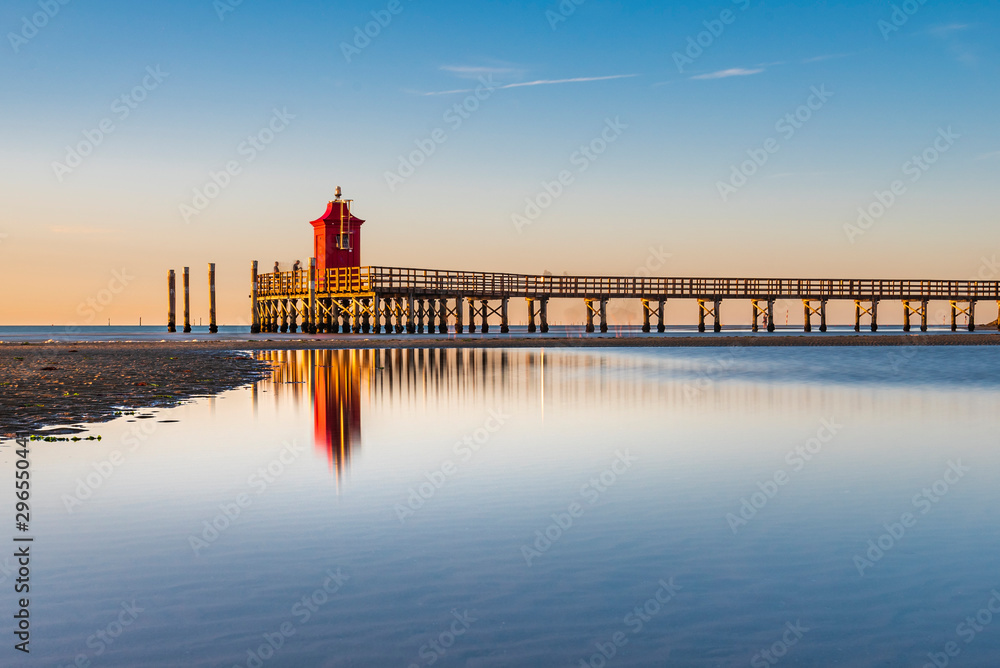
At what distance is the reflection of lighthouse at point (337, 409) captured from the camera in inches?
452

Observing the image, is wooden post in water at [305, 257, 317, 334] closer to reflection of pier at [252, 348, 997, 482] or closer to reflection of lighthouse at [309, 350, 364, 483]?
reflection of pier at [252, 348, 997, 482]

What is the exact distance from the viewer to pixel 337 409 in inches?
643

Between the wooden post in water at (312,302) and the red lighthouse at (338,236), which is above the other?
the red lighthouse at (338,236)

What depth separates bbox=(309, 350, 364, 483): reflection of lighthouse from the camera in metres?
11.5

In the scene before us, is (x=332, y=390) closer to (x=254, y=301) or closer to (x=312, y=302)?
(x=312, y=302)

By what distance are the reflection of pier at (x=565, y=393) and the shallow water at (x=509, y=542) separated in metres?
1.16

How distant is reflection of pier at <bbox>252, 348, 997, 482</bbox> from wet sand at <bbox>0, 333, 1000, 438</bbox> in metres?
2.14

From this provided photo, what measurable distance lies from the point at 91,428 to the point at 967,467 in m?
11.8

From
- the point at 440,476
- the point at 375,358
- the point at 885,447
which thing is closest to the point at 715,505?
the point at 440,476

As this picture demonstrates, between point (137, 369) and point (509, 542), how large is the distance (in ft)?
72.0

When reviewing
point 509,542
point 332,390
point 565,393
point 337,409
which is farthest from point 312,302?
point 509,542

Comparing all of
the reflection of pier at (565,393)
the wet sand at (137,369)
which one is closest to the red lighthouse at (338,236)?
the wet sand at (137,369)

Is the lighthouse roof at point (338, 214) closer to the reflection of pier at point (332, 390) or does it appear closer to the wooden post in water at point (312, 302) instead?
the wooden post in water at point (312, 302)

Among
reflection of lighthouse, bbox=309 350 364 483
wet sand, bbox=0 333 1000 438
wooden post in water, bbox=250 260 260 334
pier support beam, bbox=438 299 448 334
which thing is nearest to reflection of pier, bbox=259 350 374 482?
reflection of lighthouse, bbox=309 350 364 483
